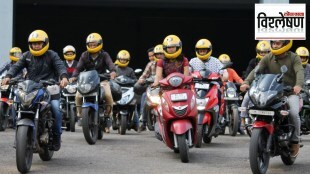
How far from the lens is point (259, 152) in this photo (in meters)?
9.55

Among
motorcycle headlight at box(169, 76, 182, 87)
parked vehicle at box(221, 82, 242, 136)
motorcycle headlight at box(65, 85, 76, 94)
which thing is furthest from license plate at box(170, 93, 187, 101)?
motorcycle headlight at box(65, 85, 76, 94)

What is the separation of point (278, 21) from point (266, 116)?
13961 mm

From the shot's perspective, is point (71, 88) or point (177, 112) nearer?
point (177, 112)

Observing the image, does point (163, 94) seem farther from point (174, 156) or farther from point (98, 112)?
point (98, 112)

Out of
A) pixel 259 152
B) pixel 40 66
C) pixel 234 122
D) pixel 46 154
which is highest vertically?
pixel 40 66

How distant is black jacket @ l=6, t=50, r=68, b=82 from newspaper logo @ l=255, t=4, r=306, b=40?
10.8m

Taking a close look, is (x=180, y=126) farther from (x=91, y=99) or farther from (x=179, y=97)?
(x=91, y=99)

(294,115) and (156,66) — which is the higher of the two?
(156,66)

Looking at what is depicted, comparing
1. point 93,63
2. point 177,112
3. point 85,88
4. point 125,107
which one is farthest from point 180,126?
point 125,107

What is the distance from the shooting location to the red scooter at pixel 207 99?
43.6 ft

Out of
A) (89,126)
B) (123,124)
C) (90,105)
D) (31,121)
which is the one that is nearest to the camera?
(31,121)

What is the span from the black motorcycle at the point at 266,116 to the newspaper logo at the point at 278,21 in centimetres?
1112

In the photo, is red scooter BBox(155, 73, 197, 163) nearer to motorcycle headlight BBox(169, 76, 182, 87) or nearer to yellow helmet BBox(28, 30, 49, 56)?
motorcycle headlight BBox(169, 76, 182, 87)

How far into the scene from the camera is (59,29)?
33.9 m
